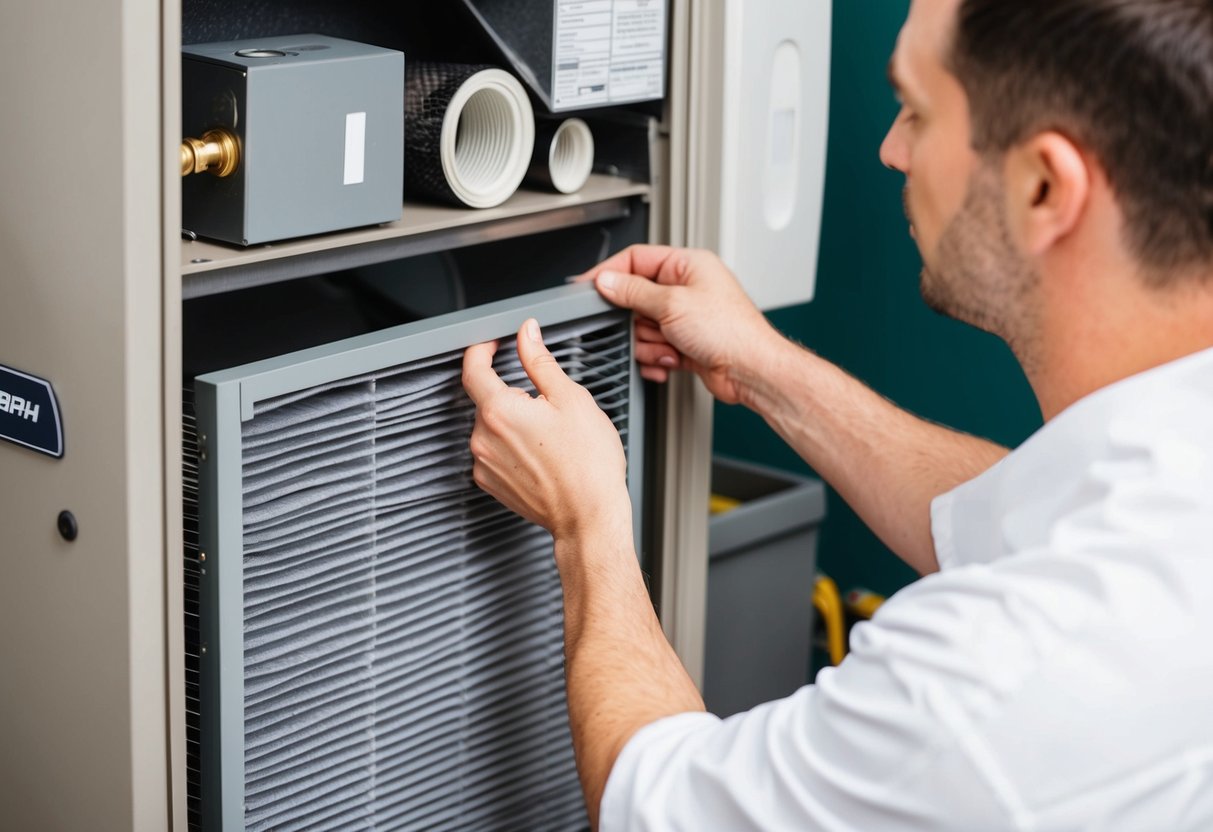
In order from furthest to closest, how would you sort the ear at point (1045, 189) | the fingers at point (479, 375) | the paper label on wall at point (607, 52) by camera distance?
the paper label on wall at point (607, 52)
the fingers at point (479, 375)
the ear at point (1045, 189)

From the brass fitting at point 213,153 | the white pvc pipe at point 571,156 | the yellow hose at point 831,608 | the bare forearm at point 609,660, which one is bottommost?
the yellow hose at point 831,608

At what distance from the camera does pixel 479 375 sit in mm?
1254

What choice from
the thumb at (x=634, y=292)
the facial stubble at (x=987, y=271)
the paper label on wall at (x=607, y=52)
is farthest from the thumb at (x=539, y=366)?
the facial stubble at (x=987, y=271)

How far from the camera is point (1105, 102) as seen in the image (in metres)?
0.95

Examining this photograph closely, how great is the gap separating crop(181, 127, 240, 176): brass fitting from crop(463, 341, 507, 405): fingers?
27 centimetres

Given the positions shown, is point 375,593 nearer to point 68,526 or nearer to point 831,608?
point 68,526

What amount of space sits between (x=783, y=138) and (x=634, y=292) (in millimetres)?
287

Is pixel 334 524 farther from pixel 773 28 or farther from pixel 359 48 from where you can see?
pixel 773 28

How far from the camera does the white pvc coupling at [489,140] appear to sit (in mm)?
1313

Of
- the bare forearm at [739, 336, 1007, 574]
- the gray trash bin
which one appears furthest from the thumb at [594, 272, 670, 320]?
the gray trash bin

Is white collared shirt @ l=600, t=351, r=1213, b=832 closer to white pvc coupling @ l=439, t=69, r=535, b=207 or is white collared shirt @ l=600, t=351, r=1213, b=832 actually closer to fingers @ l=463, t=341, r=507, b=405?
fingers @ l=463, t=341, r=507, b=405

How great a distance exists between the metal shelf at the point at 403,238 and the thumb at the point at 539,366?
0.38 feet

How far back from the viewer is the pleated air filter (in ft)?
3.67

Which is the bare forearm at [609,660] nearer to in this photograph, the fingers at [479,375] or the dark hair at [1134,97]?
the fingers at [479,375]
